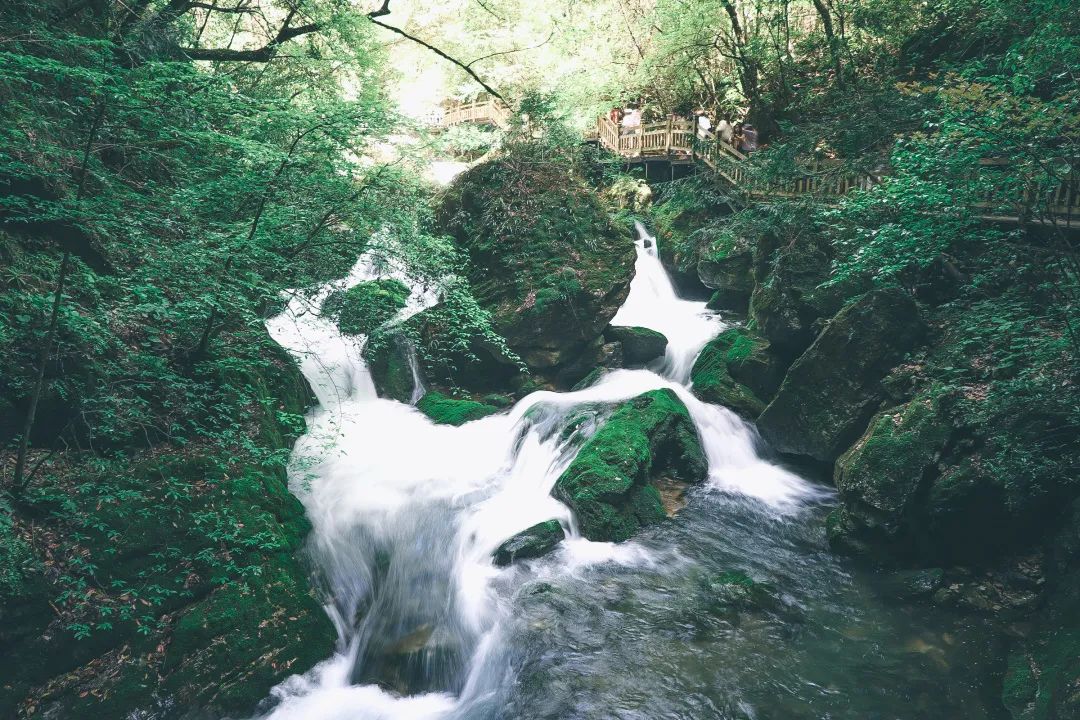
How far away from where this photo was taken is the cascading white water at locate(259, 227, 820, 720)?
18.7 ft

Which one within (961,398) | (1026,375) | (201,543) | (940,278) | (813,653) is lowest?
(813,653)

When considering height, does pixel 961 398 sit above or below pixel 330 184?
below

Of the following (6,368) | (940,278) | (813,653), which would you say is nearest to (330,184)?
(6,368)

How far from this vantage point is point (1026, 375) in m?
5.62

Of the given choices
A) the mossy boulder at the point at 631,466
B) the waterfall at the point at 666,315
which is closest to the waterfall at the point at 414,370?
the mossy boulder at the point at 631,466

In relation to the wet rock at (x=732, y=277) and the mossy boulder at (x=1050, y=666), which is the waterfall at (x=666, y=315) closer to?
the wet rock at (x=732, y=277)

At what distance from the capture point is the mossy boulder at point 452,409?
11.3m

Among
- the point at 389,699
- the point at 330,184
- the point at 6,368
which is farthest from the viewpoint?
the point at 330,184

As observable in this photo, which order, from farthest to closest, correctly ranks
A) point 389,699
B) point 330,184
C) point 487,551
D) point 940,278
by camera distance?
point 940,278 → point 487,551 → point 330,184 → point 389,699

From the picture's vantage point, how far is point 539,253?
1271 centimetres

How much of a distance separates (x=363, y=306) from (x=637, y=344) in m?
6.99

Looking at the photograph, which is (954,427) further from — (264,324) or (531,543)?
(264,324)

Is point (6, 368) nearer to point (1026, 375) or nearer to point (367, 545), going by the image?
point (367, 545)

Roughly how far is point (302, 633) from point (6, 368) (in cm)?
388
